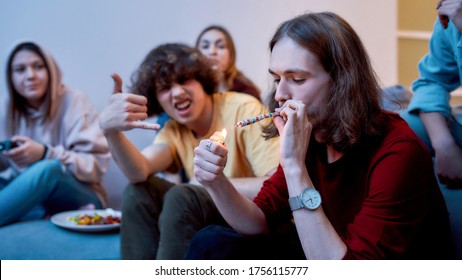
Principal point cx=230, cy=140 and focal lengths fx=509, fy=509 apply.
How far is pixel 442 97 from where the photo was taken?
1.15 metres

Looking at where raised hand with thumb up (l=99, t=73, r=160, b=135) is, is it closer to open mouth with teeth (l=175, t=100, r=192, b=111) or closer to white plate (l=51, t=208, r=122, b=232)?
open mouth with teeth (l=175, t=100, r=192, b=111)

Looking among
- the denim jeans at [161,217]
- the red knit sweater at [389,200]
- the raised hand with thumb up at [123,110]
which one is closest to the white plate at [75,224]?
the denim jeans at [161,217]

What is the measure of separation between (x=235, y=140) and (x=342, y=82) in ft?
1.63

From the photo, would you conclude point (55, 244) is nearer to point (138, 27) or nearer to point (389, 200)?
point (389, 200)

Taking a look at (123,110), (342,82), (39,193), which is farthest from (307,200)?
(39,193)

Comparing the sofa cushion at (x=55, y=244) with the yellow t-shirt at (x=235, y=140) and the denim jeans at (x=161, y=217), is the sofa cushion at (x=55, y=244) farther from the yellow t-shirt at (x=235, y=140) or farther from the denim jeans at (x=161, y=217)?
the yellow t-shirt at (x=235, y=140)

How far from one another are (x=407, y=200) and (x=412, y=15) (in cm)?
A: 88

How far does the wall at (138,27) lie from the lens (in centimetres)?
195

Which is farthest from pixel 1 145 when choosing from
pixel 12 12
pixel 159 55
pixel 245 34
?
pixel 245 34

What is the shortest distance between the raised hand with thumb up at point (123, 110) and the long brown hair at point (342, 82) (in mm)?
452

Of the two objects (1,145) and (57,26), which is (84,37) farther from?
(1,145)

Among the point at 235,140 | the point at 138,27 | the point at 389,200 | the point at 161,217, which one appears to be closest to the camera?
the point at 389,200

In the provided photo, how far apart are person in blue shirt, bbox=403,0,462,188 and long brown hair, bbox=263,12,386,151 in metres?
0.25

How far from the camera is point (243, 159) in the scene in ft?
4.47
